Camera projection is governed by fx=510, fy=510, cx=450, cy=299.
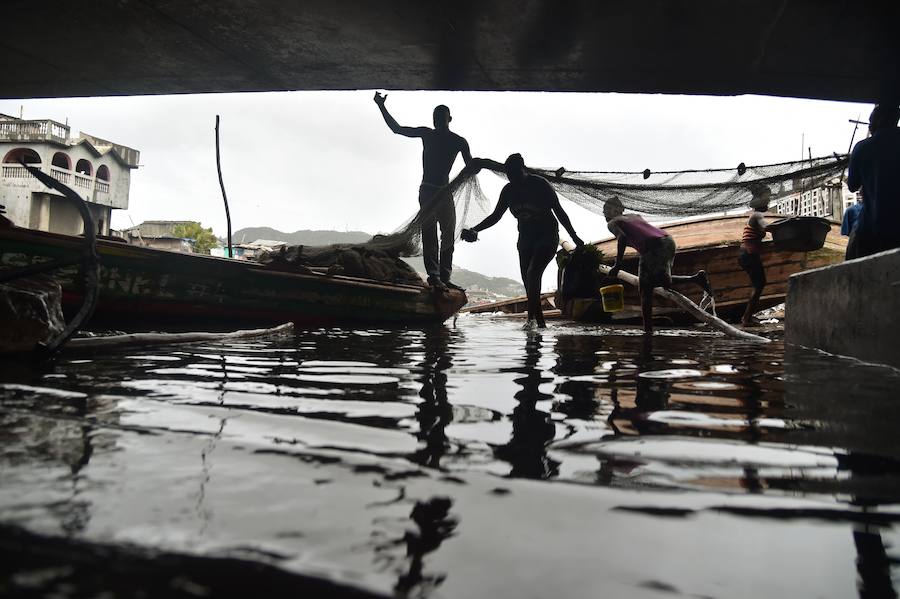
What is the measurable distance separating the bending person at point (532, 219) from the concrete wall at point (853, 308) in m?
3.39

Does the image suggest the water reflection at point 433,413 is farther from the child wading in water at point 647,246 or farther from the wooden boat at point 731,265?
the wooden boat at point 731,265

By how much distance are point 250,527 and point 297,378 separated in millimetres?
1770

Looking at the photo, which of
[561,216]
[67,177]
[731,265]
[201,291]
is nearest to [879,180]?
[561,216]

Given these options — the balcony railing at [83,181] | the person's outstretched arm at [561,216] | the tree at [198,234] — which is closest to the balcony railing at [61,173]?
the balcony railing at [83,181]

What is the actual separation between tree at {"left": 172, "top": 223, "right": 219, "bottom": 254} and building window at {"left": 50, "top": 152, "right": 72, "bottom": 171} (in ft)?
55.8

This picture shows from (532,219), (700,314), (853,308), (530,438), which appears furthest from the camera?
(532,219)

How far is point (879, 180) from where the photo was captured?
13.2 ft

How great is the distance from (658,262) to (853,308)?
3468mm

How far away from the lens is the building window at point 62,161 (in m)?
31.3

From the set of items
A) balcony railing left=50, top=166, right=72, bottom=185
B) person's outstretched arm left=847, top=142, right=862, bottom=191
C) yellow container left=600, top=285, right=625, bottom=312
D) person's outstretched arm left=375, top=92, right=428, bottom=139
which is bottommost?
yellow container left=600, top=285, right=625, bottom=312

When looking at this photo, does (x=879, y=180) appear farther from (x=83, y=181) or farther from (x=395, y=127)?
(x=83, y=181)

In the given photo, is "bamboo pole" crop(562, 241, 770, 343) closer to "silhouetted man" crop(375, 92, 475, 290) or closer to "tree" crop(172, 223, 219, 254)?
"silhouetted man" crop(375, 92, 475, 290)

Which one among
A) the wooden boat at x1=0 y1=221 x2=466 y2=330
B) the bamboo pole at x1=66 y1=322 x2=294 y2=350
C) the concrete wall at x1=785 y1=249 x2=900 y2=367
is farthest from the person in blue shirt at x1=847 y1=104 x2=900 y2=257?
the wooden boat at x1=0 y1=221 x2=466 y2=330

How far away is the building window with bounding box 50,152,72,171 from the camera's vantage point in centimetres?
3126
